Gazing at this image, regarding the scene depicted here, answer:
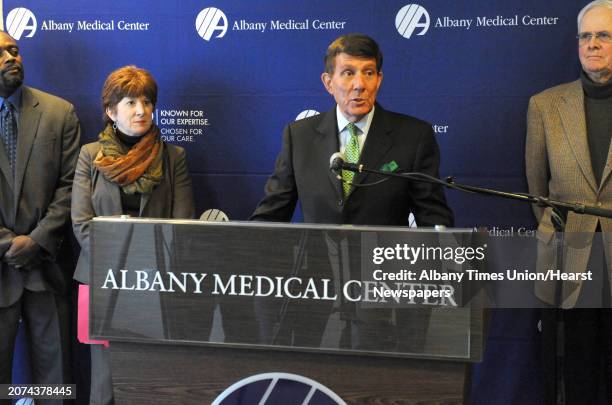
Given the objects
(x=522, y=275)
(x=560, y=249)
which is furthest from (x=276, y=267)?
(x=560, y=249)

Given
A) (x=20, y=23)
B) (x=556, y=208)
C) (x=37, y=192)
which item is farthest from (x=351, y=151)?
(x=20, y=23)

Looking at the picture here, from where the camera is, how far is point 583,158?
331 cm

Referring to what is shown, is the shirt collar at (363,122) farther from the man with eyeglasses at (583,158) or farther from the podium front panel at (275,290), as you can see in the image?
the podium front panel at (275,290)

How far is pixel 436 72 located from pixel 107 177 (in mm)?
1597

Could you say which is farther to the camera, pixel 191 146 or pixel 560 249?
pixel 191 146

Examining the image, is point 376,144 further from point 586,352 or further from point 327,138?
point 586,352

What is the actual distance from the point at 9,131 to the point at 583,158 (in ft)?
8.53

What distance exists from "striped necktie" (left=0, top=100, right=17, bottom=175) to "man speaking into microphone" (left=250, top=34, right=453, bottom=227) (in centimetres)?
141

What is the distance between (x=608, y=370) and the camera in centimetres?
341

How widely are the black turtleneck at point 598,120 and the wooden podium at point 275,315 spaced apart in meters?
1.61

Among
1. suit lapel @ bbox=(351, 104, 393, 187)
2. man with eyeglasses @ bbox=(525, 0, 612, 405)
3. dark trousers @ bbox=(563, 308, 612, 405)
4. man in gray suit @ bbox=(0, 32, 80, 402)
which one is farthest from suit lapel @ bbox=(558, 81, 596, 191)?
man in gray suit @ bbox=(0, 32, 80, 402)

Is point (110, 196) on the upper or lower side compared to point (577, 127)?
lower

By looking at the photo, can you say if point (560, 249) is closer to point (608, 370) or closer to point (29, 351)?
point (608, 370)

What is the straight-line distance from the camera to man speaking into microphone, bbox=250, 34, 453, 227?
2.92 meters
